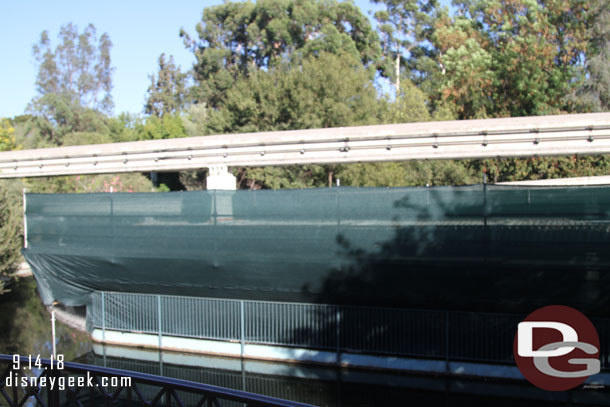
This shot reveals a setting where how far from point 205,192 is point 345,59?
23.3 m

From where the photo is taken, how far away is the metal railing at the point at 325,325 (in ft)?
28.1

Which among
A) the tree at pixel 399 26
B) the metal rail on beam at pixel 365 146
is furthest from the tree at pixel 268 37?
the metal rail on beam at pixel 365 146

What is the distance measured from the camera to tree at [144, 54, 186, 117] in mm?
62250

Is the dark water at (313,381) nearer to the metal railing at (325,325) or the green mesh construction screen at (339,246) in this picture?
the metal railing at (325,325)

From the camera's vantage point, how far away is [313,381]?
29.2ft

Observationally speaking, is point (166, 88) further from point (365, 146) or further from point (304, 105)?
point (365, 146)

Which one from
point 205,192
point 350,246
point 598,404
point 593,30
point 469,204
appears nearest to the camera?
point 598,404

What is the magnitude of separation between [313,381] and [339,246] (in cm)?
233

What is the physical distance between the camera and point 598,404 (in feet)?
24.8

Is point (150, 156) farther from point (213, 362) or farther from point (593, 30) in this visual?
point (593, 30)

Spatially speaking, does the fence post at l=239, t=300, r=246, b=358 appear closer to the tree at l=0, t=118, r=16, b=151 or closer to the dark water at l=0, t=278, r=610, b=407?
the dark water at l=0, t=278, r=610, b=407

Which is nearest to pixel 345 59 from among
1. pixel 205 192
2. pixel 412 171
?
pixel 412 171

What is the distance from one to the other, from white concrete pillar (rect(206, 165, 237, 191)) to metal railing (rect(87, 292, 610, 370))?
8784 mm

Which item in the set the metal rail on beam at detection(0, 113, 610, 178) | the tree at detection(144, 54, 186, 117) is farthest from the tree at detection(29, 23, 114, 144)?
the metal rail on beam at detection(0, 113, 610, 178)
